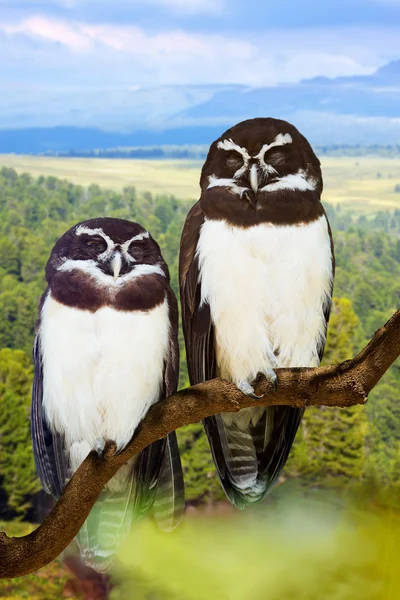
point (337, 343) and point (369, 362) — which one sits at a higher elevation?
point (369, 362)

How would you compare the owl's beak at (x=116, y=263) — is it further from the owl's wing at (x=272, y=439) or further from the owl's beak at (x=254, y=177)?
the owl's wing at (x=272, y=439)

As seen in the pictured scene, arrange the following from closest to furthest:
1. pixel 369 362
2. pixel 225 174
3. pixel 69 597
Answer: pixel 369 362 → pixel 225 174 → pixel 69 597

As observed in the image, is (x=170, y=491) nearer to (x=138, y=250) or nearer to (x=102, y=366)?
(x=102, y=366)

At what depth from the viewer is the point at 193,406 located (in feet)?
5.29

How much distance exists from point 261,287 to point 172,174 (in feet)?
6.02

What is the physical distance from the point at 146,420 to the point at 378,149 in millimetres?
2871

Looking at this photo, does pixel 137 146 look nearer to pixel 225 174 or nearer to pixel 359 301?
pixel 359 301

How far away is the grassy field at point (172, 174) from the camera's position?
335 cm

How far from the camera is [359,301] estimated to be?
12.4 ft

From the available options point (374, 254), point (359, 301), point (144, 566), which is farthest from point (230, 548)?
point (374, 254)

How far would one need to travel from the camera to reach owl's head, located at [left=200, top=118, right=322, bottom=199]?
1.61 meters

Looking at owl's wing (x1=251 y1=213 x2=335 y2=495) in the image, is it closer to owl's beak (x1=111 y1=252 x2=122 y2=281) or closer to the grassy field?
owl's beak (x1=111 y1=252 x2=122 y2=281)

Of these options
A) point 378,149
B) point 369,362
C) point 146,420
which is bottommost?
point 146,420

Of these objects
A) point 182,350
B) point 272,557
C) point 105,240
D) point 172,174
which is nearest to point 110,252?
point 105,240
